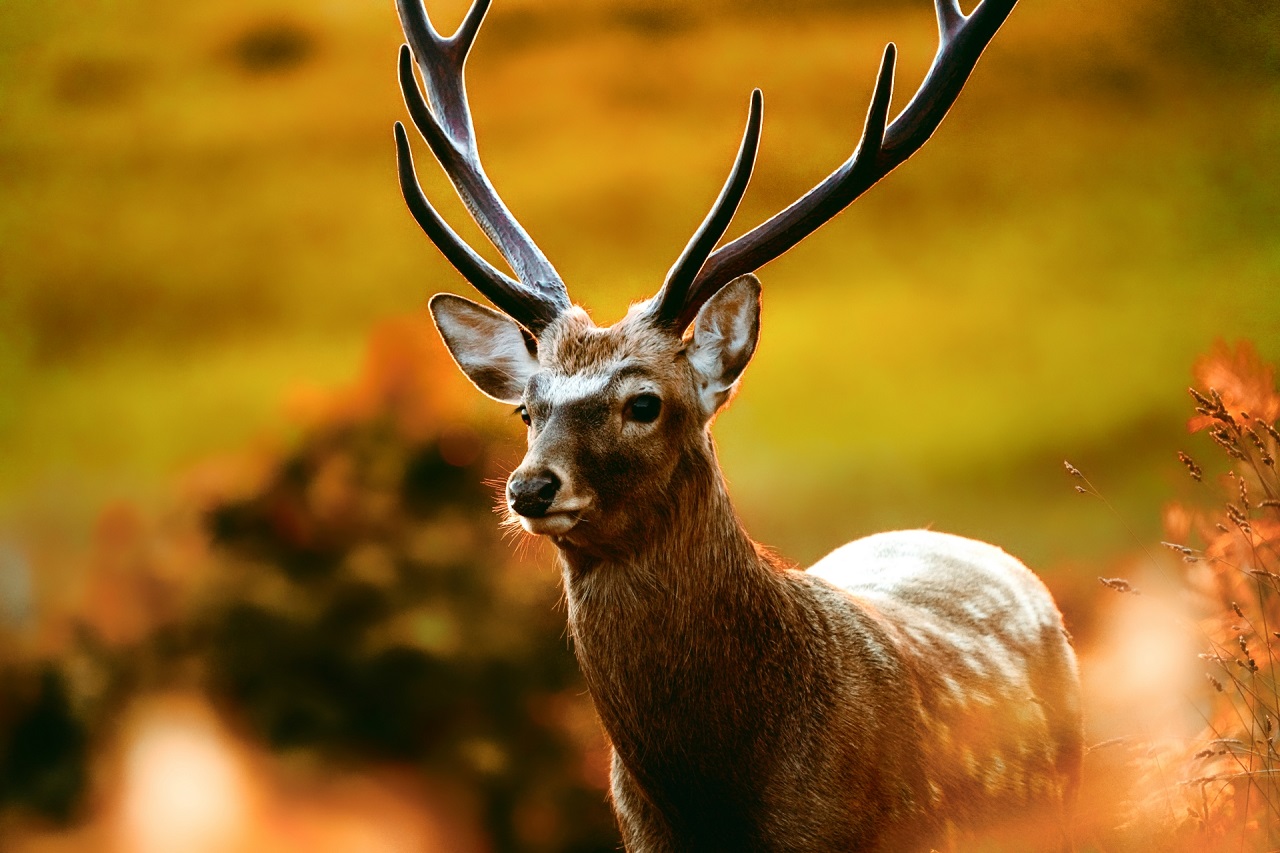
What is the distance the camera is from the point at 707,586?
3.27 m

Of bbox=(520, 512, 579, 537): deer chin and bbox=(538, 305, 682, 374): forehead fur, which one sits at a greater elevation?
bbox=(538, 305, 682, 374): forehead fur

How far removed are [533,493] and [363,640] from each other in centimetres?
332

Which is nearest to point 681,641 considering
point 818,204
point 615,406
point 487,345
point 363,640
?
point 615,406

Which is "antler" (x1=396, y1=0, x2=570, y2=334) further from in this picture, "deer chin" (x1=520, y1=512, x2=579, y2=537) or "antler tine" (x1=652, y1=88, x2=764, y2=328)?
"deer chin" (x1=520, y1=512, x2=579, y2=537)

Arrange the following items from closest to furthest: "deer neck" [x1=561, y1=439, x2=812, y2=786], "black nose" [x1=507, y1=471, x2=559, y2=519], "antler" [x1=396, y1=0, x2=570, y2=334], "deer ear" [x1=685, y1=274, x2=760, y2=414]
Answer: "black nose" [x1=507, y1=471, x2=559, y2=519] < "deer neck" [x1=561, y1=439, x2=812, y2=786] < "deer ear" [x1=685, y1=274, x2=760, y2=414] < "antler" [x1=396, y1=0, x2=570, y2=334]

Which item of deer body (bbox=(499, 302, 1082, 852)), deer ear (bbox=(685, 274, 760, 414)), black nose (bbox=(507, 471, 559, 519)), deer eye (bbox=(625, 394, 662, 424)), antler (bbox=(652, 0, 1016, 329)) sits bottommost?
deer body (bbox=(499, 302, 1082, 852))

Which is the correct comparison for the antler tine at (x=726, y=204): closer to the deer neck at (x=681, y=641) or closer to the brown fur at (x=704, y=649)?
the brown fur at (x=704, y=649)

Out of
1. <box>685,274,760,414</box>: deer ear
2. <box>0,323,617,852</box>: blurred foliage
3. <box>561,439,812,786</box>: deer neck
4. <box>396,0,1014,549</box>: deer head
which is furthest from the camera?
<box>0,323,617,852</box>: blurred foliage

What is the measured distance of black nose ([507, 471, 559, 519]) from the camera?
115 inches

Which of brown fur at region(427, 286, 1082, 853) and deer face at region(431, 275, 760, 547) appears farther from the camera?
brown fur at region(427, 286, 1082, 853)

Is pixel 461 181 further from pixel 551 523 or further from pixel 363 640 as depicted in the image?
pixel 363 640

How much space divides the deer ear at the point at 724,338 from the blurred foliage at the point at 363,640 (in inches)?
110

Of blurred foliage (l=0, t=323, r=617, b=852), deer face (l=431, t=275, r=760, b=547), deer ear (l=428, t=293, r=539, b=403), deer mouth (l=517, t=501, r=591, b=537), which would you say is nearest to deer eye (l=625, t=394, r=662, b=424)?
deer face (l=431, t=275, r=760, b=547)

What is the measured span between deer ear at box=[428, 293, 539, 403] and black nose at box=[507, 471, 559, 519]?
0.65 m
